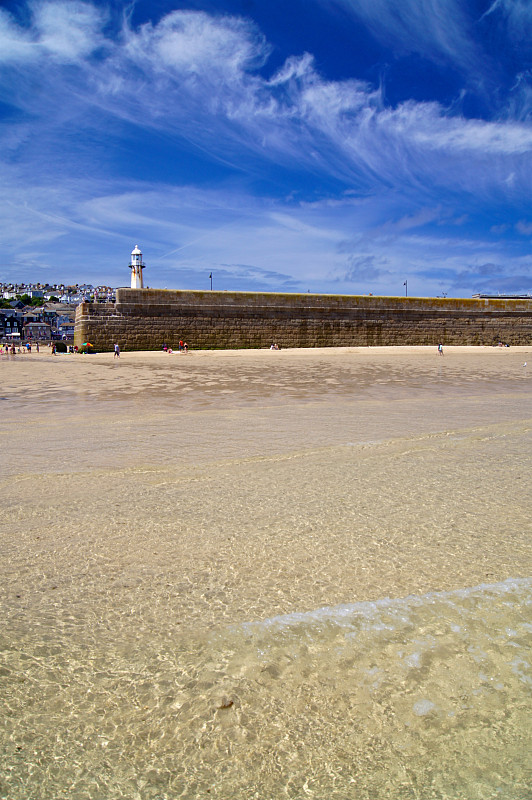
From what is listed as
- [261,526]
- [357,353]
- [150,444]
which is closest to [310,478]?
[261,526]

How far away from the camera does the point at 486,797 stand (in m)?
1.20

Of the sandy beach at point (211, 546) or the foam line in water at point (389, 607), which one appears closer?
the sandy beach at point (211, 546)

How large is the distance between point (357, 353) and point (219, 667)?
87.3ft

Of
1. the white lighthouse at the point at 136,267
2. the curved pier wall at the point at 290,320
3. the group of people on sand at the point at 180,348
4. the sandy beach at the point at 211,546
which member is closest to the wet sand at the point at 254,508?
the sandy beach at the point at 211,546

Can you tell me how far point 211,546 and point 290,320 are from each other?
27894mm

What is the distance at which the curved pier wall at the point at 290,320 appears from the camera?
27.1 metres

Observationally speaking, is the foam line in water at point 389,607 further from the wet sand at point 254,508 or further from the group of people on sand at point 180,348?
the group of people on sand at point 180,348

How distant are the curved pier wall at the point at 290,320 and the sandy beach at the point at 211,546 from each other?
856 inches

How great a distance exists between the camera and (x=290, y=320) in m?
29.9

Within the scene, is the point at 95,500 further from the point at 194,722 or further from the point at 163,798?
the point at 163,798

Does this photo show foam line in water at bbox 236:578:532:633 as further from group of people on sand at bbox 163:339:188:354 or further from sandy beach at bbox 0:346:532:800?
group of people on sand at bbox 163:339:188:354

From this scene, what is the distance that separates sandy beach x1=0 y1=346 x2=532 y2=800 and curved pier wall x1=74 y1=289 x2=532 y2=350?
71.3 feet

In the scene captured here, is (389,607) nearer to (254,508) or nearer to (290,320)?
(254,508)

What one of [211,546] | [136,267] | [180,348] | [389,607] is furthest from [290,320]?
[389,607]
